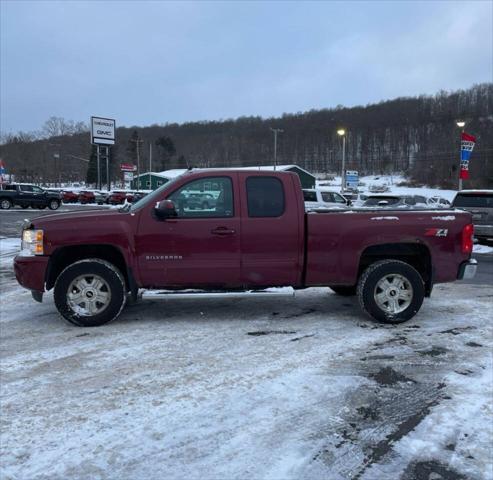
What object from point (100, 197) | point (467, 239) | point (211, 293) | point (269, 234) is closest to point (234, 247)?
point (269, 234)

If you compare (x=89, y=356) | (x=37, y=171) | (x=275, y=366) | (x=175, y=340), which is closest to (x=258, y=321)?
(x=175, y=340)

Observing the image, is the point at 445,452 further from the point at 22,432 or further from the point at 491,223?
the point at 491,223

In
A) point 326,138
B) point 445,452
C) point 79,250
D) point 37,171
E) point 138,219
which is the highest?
point 326,138

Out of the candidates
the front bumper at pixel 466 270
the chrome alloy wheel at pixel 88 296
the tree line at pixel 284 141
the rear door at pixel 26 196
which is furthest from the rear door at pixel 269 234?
the tree line at pixel 284 141

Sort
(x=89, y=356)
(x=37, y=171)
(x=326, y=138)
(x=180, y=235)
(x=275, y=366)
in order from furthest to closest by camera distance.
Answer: (x=326, y=138), (x=37, y=171), (x=180, y=235), (x=89, y=356), (x=275, y=366)

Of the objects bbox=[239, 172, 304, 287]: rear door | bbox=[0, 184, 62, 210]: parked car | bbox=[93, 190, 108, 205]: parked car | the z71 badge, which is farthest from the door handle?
bbox=[93, 190, 108, 205]: parked car

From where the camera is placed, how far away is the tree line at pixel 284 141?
115875 mm

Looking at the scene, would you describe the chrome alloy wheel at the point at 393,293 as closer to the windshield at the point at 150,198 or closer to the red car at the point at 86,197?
the windshield at the point at 150,198

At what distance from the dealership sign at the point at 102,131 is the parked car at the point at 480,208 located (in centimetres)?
4263

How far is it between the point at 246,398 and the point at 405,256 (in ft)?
10.9

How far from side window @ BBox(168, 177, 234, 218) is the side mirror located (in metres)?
0.14

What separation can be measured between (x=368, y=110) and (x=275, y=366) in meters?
141

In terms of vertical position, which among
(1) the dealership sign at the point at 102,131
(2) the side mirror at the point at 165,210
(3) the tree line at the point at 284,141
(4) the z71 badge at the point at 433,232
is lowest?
(4) the z71 badge at the point at 433,232

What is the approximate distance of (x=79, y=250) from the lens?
5738 mm
